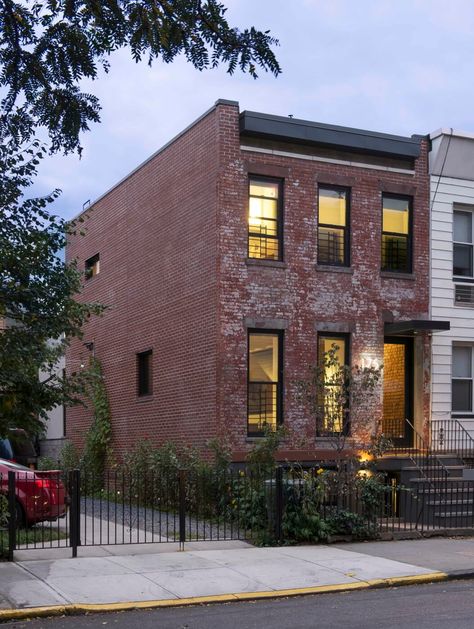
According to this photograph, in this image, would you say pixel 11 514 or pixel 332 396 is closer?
pixel 11 514

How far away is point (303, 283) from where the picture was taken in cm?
1992

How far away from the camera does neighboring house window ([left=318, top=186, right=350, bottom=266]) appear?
67.2 ft

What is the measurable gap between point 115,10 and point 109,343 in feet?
62.2

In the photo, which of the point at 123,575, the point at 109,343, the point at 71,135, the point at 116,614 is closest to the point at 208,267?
the point at 109,343

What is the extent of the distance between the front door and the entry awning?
→ 44 cm

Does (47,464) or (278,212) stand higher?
(278,212)

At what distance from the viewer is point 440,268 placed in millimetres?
21359

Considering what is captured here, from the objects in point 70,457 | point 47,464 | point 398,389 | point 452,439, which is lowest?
point 47,464

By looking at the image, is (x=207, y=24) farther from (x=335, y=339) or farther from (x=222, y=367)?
(x=335, y=339)

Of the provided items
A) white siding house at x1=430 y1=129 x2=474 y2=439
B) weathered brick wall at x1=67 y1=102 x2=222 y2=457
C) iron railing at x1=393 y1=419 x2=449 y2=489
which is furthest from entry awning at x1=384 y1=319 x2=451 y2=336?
weathered brick wall at x1=67 y1=102 x2=222 y2=457

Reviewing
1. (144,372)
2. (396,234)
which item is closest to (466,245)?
(396,234)

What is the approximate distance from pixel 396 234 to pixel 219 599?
12.1 metres

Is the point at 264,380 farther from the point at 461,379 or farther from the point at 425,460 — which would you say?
the point at 461,379

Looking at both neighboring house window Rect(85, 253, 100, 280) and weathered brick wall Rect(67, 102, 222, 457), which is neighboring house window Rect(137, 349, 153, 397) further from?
A: neighboring house window Rect(85, 253, 100, 280)
